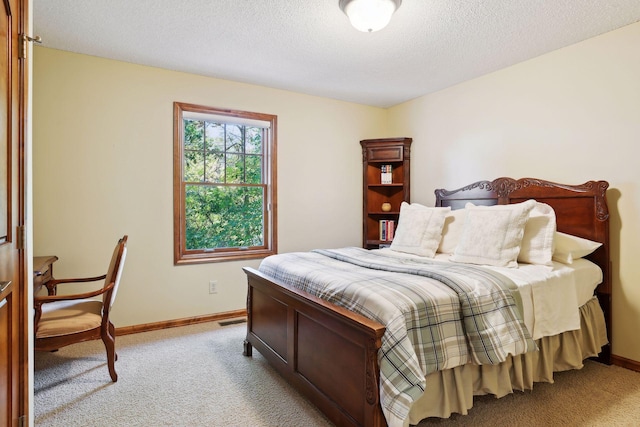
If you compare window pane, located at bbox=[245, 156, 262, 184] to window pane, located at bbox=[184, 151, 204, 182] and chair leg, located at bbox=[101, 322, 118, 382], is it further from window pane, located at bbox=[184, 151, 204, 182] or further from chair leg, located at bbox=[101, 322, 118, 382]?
chair leg, located at bbox=[101, 322, 118, 382]

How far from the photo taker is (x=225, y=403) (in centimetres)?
212

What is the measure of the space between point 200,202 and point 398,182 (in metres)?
2.37

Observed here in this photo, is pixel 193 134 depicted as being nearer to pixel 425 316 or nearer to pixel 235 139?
pixel 235 139

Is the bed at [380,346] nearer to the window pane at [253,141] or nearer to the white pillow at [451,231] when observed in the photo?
the white pillow at [451,231]

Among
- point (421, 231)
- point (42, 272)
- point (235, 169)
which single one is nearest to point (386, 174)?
point (421, 231)

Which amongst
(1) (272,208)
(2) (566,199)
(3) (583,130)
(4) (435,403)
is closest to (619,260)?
(2) (566,199)

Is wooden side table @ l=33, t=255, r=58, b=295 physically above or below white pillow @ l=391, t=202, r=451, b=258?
below

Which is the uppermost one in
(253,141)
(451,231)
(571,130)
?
(253,141)

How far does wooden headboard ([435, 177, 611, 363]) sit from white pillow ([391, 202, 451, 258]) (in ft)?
2.02

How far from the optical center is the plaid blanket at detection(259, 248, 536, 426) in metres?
1.53

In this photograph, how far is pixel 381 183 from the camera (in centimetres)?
459

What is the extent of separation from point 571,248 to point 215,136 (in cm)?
331

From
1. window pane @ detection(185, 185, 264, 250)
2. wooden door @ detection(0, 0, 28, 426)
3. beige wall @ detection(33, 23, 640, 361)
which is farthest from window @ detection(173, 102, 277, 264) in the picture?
wooden door @ detection(0, 0, 28, 426)

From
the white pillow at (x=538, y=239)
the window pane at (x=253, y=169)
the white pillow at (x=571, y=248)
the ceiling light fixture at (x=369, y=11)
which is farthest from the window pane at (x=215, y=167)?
the white pillow at (x=571, y=248)
